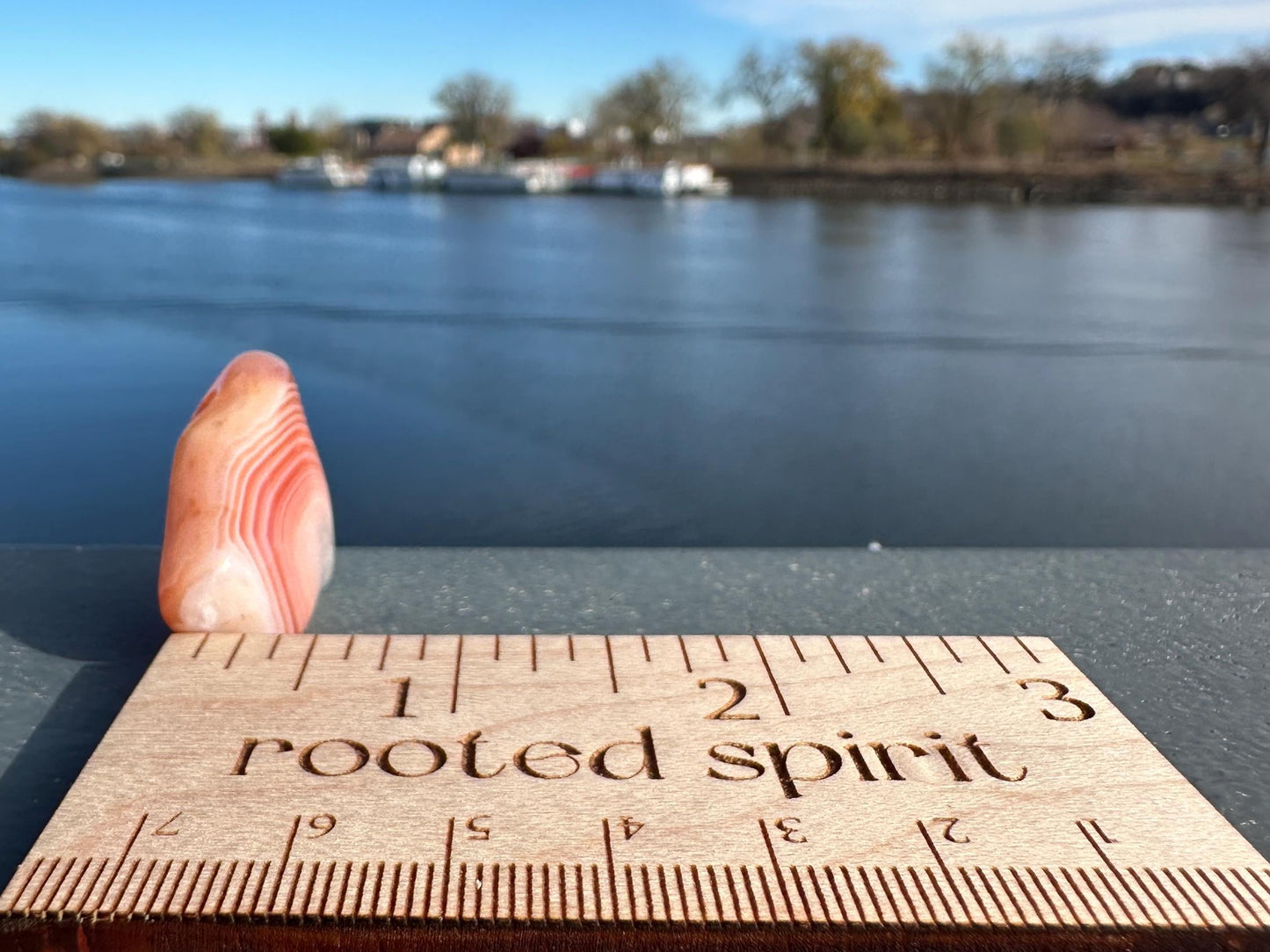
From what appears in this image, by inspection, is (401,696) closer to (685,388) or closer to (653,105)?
(685,388)

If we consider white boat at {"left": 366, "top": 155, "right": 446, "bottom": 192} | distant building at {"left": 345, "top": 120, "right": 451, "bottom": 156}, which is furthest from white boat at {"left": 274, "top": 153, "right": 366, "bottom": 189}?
distant building at {"left": 345, "top": 120, "right": 451, "bottom": 156}

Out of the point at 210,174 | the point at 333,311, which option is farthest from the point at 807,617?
the point at 210,174

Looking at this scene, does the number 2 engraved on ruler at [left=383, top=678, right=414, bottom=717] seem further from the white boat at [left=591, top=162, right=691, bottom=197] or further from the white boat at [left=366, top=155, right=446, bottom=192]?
the white boat at [left=366, top=155, right=446, bottom=192]

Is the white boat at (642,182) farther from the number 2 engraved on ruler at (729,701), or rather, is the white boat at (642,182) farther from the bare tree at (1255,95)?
the number 2 engraved on ruler at (729,701)

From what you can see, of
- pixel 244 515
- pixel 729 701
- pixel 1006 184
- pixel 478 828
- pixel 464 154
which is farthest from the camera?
pixel 464 154

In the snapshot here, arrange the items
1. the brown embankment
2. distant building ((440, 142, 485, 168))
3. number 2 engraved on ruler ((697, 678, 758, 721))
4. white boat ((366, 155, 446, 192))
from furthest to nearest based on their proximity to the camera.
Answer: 1. distant building ((440, 142, 485, 168))
2. white boat ((366, 155, 446, 192))
3. the brown embankment
4. number 2 engraved on ruler ((697, 678, 758, 721))

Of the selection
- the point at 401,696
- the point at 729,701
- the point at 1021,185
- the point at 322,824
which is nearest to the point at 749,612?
the point at 729,701

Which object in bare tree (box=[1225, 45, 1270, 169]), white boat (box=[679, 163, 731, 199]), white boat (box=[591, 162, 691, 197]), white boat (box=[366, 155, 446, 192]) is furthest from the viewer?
white boat (box=[366, 155, 446, 192])

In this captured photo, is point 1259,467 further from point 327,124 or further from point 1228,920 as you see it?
point 327,124
